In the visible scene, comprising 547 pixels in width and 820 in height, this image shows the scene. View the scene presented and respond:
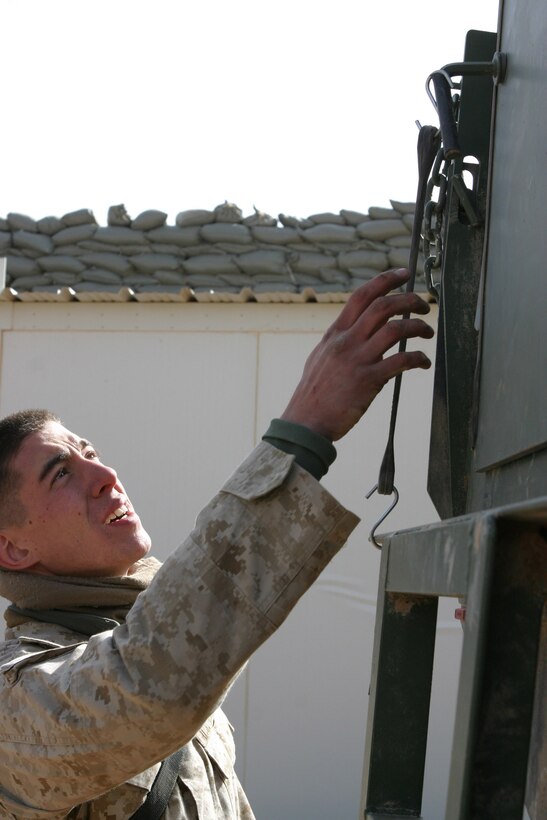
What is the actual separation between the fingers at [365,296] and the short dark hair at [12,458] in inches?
34.8

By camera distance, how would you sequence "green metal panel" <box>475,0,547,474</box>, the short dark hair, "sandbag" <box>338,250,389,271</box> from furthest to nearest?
1. "sandbag" <box>338,250,389,271</box>
2. the short dark hair
3. "green metal panel" <box>475,0,547,474</box>

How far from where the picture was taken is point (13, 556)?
1.93 metres

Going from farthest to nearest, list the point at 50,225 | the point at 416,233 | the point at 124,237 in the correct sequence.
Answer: the point at 50,225, the point at 124,237, the point at 416,233

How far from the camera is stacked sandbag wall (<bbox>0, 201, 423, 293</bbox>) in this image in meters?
6.06

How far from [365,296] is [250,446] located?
4.52m

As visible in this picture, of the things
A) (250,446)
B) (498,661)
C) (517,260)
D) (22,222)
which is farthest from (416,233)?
(22,222)

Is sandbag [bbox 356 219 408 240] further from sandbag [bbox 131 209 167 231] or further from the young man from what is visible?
the young man

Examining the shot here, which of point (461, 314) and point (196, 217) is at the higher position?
point (196, 217)

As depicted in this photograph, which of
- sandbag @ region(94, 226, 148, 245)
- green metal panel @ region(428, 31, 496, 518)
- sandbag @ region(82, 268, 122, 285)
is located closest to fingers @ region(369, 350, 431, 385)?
green metal panel @ region(428, 31, 496, 518)

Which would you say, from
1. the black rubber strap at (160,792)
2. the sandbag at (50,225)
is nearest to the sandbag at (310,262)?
the sandbag at (50,225)

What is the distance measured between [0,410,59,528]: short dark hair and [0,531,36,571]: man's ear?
0.14 feet

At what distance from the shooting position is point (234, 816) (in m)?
1.87

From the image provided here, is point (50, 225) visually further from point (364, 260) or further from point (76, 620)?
point (76, 620)

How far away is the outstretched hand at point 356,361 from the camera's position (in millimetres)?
1212
